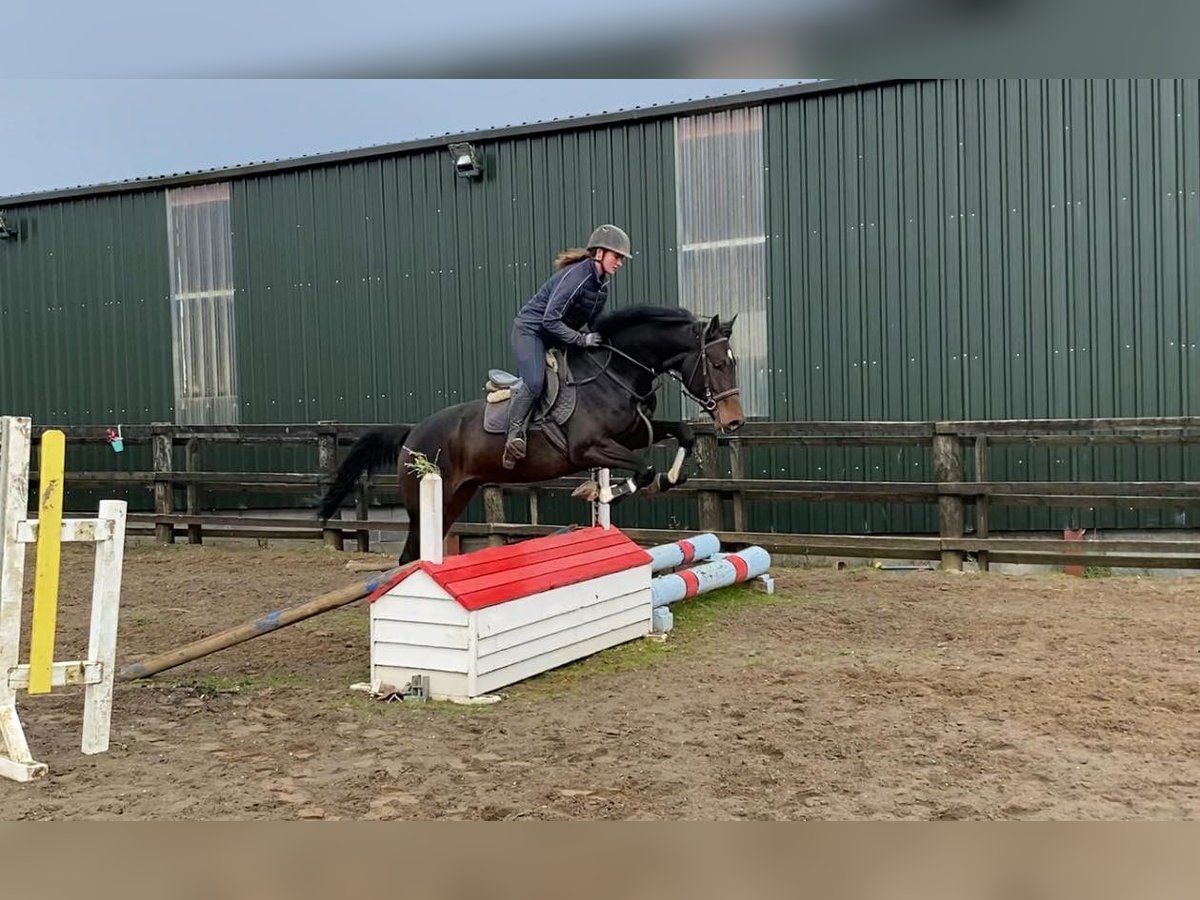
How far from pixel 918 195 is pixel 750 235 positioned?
147cm

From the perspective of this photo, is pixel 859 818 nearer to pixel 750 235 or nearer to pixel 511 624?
pixel 511 624

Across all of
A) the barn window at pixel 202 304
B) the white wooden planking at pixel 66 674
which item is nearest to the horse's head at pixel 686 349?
the white wooden planking at pixel 66 674

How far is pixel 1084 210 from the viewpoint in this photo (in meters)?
8.05

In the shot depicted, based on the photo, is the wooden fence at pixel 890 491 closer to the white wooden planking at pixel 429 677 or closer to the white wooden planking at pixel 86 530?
the white wooden planking at pixel 429 677

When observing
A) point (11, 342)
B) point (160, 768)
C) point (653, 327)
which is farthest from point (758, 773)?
point (11, 342)

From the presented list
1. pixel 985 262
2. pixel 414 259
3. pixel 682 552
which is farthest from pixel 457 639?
pixel 414 259

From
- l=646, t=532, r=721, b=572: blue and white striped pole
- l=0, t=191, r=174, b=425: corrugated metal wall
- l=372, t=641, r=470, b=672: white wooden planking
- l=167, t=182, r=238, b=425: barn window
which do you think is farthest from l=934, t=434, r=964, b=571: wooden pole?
l=0, t=191, r=174, b=425: corrugated metal wall

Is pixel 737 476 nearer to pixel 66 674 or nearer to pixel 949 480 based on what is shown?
pixel 949 480

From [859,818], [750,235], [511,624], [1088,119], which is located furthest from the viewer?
[750,235]

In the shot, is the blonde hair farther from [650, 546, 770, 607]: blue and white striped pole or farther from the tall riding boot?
[650, 546, 770, 607]: blue and white striped pole

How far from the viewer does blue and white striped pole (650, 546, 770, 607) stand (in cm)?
603

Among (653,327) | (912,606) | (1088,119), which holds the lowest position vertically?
(912,606)

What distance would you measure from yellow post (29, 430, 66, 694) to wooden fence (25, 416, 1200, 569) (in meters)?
3.46

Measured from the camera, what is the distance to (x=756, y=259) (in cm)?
906
